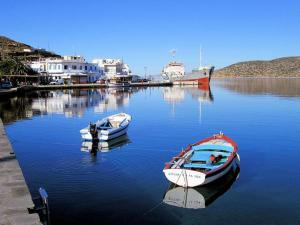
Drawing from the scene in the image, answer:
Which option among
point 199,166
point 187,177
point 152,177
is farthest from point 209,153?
point 187,177

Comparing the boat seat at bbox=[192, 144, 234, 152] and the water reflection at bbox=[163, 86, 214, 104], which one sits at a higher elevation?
the water reflection at bbox=[163, 86, 214, 104]

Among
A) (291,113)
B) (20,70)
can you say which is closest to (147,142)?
(291,113)

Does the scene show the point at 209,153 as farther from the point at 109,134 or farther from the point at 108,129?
the point at 108,129

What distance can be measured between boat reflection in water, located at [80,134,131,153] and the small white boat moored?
0.29 metres

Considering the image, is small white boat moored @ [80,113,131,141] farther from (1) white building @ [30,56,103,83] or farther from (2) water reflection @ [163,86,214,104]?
(1) white building @ [30,56,103,83]

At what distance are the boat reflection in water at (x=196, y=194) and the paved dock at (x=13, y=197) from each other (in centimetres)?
590

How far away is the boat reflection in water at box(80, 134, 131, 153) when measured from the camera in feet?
82.0

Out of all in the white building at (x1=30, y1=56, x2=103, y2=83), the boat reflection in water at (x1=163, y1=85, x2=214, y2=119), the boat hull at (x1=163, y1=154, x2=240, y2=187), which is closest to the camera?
the boat hull at (x1=163, y1=154, x2=240, y2=187)

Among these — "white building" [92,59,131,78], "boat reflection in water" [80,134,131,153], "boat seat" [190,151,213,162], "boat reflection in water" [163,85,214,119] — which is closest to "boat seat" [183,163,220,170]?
"boat seat" [190,151,213,162]

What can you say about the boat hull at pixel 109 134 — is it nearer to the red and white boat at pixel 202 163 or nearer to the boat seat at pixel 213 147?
the red and white boat at pixel 202 163

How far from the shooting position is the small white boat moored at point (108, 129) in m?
26.4

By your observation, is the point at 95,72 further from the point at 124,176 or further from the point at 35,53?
the point at 124,176

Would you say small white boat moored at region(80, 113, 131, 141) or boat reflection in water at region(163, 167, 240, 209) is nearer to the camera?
boat reflection in water at region(163, 167, 240, 209)

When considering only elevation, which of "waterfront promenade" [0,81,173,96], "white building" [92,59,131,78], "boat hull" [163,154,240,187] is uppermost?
"white building" [92,59,131,78]
